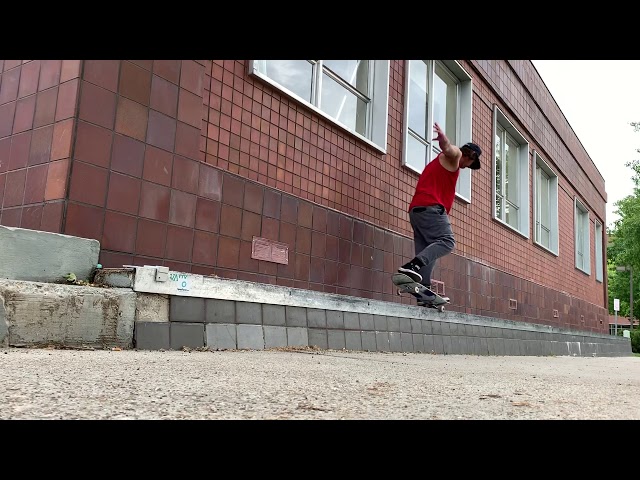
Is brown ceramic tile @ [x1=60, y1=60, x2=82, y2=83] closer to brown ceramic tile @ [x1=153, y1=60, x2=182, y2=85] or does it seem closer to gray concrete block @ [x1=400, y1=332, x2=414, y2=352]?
brown ceramic tile @ [x1=153, y1=60, x2=182, y2=85]

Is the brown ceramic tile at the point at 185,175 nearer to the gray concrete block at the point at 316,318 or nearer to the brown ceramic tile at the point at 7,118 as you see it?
the brown ceramic tile at the point at 7,118

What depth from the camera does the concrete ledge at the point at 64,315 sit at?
2.78 metres

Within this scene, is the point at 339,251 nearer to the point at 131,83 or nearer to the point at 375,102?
the point at 375,102

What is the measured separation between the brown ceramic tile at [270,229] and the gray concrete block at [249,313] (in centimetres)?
77

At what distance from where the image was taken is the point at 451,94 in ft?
31.3

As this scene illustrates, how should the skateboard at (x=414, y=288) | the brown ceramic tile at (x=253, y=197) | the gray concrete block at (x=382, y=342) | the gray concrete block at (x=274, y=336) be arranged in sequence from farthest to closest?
the gray concrete block at (x=382, y=342) < the skateboard at (x=414, y=288) < the brown ceramic tile at (x=253, y=197) < the gray concrete block at (x=274, y=336)

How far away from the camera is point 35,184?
3.61 metres

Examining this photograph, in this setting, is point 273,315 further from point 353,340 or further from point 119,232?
point 119,232

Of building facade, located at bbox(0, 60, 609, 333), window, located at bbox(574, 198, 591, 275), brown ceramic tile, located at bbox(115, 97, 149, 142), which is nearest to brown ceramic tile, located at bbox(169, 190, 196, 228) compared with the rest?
building facade, located at bbox(0, 60, 609, 333)

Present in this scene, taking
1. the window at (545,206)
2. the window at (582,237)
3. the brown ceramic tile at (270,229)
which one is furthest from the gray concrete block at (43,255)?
the window at (582,237)

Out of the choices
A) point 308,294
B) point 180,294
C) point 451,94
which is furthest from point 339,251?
point 451,94

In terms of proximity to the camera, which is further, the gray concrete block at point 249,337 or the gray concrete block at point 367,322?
the gray concrete block at point 367,322

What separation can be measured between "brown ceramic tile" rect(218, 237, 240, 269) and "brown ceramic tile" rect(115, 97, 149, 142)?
3.36ft

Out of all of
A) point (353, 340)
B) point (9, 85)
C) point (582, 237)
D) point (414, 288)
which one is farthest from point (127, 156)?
point (582, 237)
